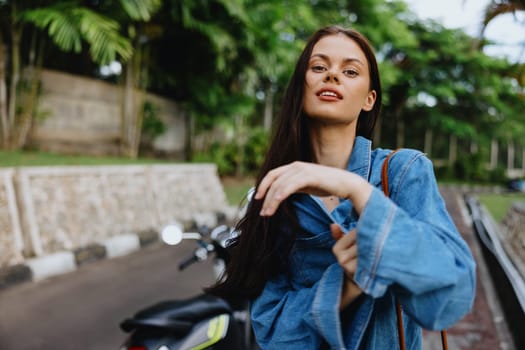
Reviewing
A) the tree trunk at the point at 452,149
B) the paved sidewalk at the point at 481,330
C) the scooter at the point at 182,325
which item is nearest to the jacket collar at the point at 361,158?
the scooter at the point at 182,325

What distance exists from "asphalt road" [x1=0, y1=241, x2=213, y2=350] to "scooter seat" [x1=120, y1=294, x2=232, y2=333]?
4.57 feet

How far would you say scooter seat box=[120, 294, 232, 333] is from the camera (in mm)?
1652

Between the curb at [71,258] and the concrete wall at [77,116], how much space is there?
12.5 ft

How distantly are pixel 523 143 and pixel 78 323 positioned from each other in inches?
1106

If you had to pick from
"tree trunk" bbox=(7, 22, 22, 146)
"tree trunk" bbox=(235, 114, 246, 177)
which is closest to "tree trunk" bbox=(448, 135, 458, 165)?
"tree trunk" bbox=(235, 114, 246, 177)

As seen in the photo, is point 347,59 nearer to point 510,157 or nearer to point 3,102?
point 3,102

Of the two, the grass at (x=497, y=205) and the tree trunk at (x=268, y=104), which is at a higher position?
the tree trunk at (x=268, y=104)

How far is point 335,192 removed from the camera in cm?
74

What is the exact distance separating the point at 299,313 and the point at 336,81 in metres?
0.54

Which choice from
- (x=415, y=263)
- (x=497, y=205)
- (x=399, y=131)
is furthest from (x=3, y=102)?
(x=399, y=131)

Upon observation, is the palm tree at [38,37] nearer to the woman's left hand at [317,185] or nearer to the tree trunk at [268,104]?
the woman's left hand at [317,185]

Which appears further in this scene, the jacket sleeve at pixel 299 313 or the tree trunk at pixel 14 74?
the tree trunk at pixel 14 74

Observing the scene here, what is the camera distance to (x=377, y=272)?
0.68 metres

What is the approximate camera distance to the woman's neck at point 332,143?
3.35ft
